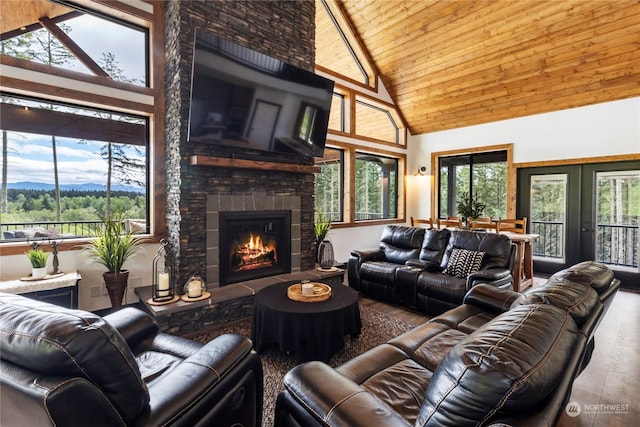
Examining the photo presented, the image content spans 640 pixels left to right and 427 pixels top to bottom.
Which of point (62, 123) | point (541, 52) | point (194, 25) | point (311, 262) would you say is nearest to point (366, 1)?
point (541, 52)

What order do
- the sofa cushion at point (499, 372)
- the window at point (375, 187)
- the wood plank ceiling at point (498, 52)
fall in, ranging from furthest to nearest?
the window at point (375, 187), the wood plank ceiling at point (498, 52), the sofa cushion at point (499, 372)

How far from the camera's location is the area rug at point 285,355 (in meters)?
2.19

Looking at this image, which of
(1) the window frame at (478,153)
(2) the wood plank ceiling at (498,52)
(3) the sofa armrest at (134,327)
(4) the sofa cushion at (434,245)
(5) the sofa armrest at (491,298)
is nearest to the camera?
(3) the sofa armrest at (134,327)

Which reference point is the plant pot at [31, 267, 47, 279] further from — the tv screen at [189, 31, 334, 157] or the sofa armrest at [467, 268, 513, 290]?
the sofa armrest at [467, 268, 513, 290]

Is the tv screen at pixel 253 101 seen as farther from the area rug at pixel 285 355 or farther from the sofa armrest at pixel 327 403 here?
the sofa armrest at pixel 327 403

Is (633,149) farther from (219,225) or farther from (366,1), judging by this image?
(219,225)

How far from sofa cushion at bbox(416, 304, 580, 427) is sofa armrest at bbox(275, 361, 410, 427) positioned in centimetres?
19

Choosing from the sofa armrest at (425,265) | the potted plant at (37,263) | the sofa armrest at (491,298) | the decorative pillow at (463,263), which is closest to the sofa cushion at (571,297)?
the sofa armrest at (491,298)

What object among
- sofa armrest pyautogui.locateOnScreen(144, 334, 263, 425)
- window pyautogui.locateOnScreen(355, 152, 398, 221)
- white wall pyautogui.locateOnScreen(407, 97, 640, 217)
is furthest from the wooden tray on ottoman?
white wall pyautogui.locateOnScreen(407, 97, 640, 217)

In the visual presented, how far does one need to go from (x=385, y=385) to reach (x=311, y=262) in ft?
10.2

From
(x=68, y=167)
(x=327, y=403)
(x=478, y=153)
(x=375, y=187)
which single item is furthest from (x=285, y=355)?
(x=478, y=153)

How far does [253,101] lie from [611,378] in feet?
14.0

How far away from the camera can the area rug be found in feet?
7.17

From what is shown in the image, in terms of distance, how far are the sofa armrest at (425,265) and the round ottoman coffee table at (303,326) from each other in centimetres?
159
